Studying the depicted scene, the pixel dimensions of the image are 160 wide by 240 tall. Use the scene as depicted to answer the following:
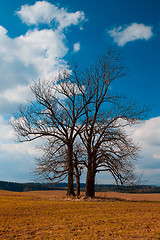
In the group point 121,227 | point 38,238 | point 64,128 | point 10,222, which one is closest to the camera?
point 38,238

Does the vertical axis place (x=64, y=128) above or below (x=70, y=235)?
above

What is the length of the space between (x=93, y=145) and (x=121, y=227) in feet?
50.2

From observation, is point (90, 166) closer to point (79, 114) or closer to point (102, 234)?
point (79, 114)

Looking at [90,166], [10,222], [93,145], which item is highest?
[93,145]

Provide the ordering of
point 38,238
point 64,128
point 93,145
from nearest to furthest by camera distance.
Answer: point 38,238, point 93,145, point 64,128

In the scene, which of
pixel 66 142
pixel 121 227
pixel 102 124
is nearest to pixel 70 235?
pixel 121 227

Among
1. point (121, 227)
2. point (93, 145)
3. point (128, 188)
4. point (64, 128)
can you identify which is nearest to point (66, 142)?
point (64, 128)

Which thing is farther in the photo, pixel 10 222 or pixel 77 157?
pixel 77 157

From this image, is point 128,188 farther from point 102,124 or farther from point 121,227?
point 121,227

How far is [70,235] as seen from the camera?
6.73m

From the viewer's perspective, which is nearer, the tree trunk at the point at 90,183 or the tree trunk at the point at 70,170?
the tree trunk at the point at 70,170

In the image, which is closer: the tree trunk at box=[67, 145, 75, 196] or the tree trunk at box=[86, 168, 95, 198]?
the tree trunk at box=[67, 145, 75, 196]

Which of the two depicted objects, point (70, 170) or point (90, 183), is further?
point (90, 183)

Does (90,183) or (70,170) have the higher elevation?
(70,170)
